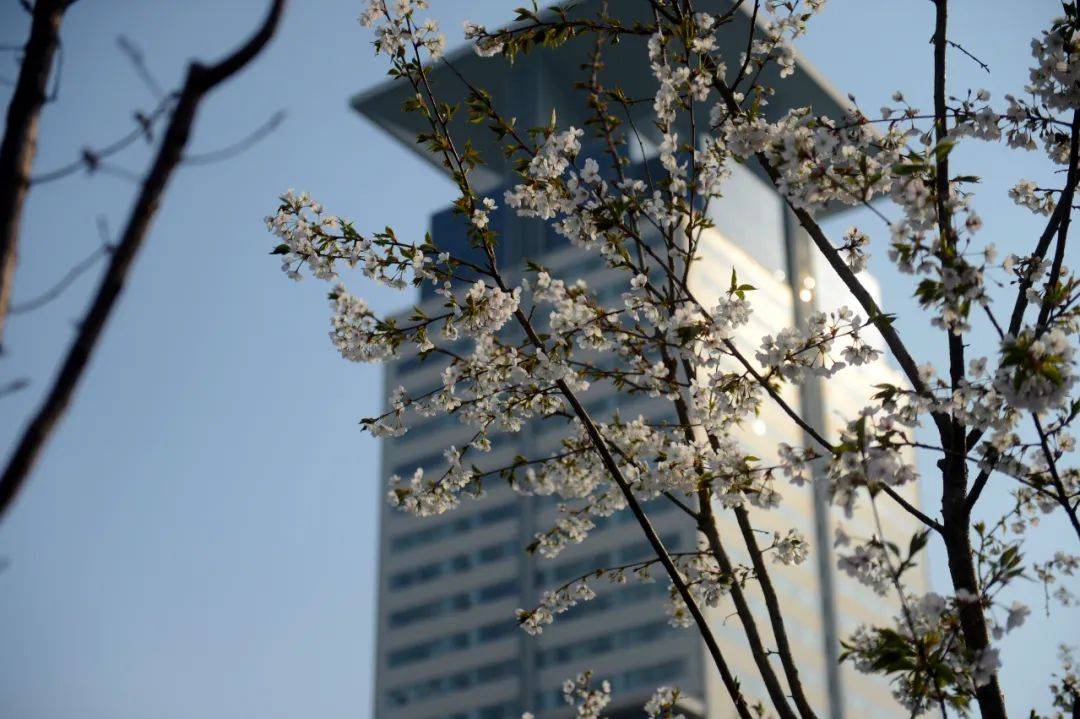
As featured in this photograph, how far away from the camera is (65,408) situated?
8.15 feet

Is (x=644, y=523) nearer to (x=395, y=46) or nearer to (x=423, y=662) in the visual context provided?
(x=395, y=46)

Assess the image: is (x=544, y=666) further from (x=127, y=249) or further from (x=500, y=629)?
(x=127, y=249)

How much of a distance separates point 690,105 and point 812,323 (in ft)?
4.55

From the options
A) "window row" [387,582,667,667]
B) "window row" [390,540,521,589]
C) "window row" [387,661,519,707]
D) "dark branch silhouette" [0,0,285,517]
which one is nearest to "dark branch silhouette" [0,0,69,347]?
"dark branch silhouette" [0,0,285,517]

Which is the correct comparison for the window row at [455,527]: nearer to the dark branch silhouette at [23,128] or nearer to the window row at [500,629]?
the window row at [500,629]

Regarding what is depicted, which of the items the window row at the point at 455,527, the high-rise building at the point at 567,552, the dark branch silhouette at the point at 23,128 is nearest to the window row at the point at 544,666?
the high-rise building at the point at 567,552

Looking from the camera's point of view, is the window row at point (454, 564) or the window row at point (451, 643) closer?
the window row at point (451, 643)

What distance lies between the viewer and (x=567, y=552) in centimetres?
9562

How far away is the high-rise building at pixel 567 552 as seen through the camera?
8675 centimetres

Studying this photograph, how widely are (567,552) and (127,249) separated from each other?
9425cm

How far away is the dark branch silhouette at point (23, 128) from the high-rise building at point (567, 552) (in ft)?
255

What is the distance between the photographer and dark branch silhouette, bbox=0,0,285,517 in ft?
8.04

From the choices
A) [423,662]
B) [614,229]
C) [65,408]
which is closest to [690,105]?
[614,229]

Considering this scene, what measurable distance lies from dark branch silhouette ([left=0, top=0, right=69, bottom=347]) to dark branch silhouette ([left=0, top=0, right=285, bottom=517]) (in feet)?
0.53
